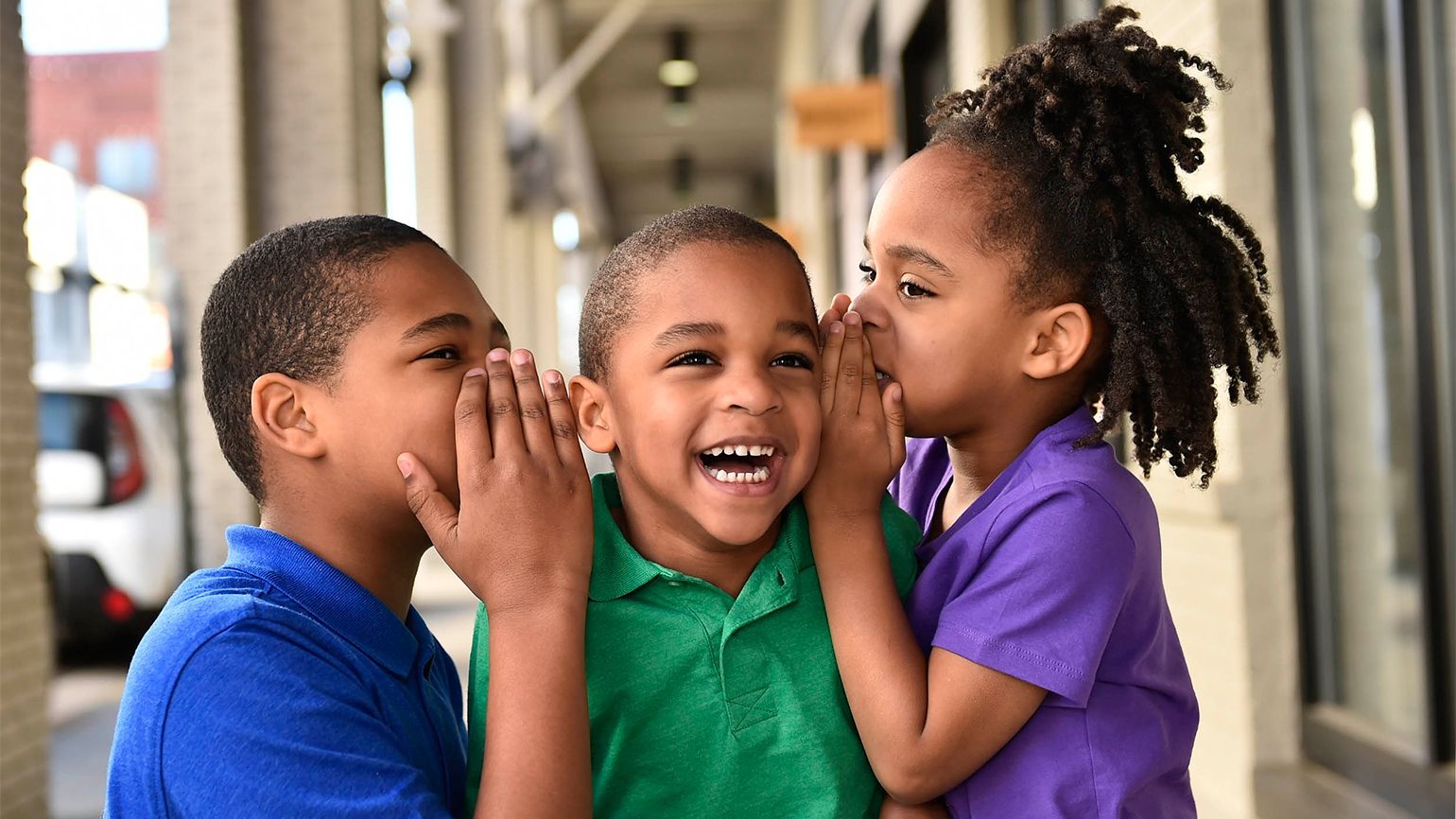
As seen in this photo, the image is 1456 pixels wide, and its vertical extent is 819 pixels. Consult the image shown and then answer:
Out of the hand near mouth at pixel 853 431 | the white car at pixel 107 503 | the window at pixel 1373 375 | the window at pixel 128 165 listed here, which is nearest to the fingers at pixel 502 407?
the hand near mouth at pixel 853 431

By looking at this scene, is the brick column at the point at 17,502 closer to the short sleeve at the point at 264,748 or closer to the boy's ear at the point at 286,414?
the boy's ear at the point at 286,414

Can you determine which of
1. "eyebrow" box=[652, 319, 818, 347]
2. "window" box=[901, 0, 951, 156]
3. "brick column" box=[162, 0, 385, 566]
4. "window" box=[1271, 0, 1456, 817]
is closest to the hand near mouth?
"eyebrow" box=[652, 319, 818, 347]

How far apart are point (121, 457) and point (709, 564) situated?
19.4ft

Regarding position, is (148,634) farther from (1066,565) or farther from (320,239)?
(1066,565)

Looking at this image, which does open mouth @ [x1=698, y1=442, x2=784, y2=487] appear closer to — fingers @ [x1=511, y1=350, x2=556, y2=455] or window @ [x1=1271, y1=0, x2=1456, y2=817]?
fingers @ [x1=511, y1=350, x2=556, y2=455]

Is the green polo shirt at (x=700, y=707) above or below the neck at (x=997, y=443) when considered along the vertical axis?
below

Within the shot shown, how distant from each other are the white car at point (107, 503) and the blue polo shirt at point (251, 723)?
5.69 meters

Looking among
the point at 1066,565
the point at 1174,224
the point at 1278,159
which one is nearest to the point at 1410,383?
the point at 1278,159

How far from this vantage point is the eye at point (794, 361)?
1446 millimetres

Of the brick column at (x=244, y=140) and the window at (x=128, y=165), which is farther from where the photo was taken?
the window at (x=128, y=165)

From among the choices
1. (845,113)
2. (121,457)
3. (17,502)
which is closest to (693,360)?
(17,502)

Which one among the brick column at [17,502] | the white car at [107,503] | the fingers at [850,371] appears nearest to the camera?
the fingers at [850,371]

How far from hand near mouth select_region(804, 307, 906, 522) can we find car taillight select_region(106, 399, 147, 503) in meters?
5.93

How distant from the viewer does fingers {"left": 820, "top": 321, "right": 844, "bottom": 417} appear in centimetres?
149
